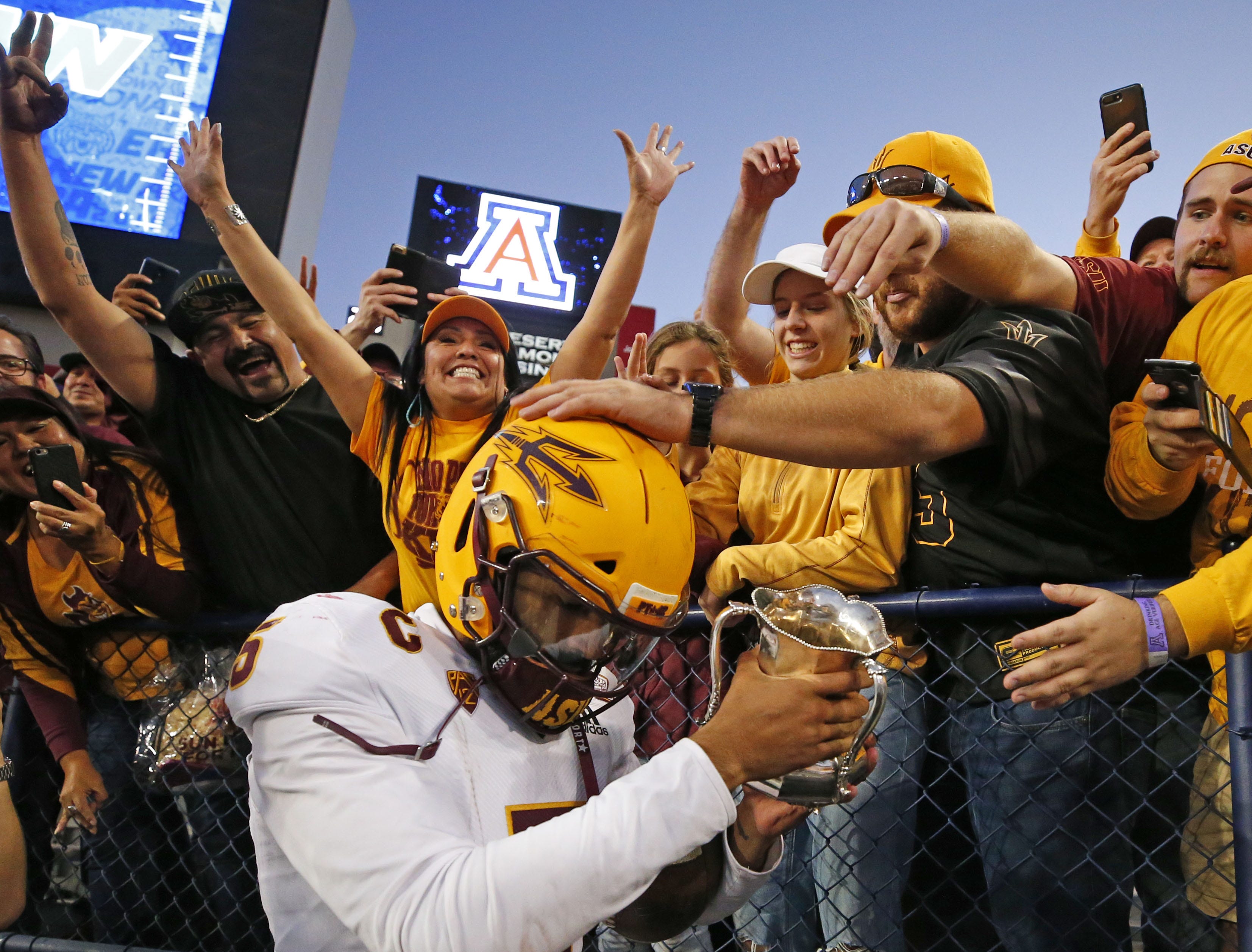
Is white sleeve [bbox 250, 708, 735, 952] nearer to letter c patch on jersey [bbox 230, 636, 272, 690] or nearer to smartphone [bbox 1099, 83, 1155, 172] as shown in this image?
letter c patch on jersey [bbox 230, 636, 272, 690]

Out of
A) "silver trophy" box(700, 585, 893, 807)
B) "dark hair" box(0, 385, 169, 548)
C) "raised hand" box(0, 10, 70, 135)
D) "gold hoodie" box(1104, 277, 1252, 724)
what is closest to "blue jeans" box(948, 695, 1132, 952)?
"gold hoodie" box(1104, 277, 1252, 724)

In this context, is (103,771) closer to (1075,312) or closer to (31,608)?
(31,608)

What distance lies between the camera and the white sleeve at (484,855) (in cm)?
125

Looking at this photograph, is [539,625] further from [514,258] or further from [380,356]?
[514,258]

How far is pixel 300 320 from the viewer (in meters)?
2.94

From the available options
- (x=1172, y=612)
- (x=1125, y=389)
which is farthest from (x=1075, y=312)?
(x=1172, y=612)

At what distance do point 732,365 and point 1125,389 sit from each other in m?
1.37

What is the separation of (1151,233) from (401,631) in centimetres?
333

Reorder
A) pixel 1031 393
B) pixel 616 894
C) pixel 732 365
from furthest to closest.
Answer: pixel 732 365 → pixel 1031 393 → pixel 616 894

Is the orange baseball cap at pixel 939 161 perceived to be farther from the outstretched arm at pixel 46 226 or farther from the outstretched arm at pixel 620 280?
the outstretched arm at pixel 46 226

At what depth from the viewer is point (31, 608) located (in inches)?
119

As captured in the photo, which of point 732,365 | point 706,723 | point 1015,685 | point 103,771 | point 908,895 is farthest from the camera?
point 732,365

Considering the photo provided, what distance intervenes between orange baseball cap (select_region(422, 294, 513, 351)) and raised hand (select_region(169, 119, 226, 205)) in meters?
0.91

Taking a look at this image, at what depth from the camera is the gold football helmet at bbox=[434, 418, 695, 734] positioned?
154 centimetres
